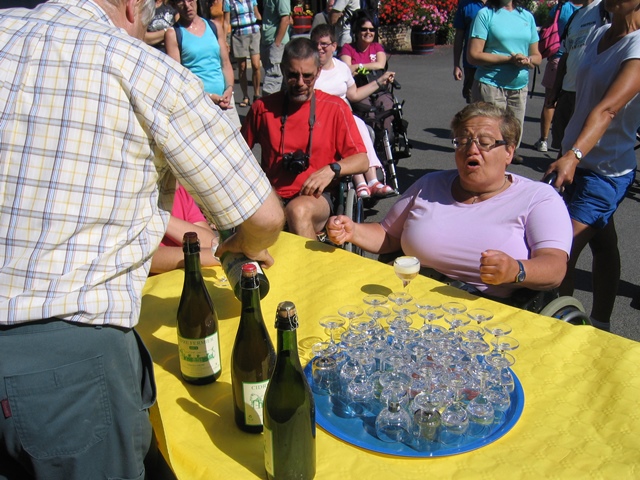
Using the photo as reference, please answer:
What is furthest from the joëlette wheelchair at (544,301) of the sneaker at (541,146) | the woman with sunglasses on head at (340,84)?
the sneaker at (541,146)

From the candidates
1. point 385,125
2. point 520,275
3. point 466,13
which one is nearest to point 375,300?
point 520,275

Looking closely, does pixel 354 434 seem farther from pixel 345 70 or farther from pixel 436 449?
pixel 345 70

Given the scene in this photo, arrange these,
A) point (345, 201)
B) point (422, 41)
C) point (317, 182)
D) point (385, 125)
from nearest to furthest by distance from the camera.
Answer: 1. point (317, 182)
2. point (345, 201)
3. point (385, 125)
4. point (422, 41)

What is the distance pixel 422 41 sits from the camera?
589 inches

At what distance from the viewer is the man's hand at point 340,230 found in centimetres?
246

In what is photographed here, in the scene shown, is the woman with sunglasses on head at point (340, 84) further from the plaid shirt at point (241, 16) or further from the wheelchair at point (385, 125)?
the plaid shirt at point (241, 16)

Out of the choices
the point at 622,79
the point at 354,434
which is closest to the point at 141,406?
the point at 354,434

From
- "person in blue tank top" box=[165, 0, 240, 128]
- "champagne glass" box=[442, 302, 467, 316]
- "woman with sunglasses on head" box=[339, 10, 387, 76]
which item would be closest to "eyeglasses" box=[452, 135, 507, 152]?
"champagne glass" box=[442, 302, 467, 316]

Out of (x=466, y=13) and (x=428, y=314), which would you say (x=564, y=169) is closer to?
(x=428, y=314)

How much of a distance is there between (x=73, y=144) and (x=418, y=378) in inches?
36.1

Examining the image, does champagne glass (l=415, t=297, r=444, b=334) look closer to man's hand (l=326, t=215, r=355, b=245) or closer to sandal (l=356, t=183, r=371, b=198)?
man's hand (l=326, t=215, r=355, b=245)

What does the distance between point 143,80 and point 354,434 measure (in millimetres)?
907

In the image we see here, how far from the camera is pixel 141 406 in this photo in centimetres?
136

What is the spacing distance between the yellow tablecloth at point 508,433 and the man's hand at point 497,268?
83 millimetres
